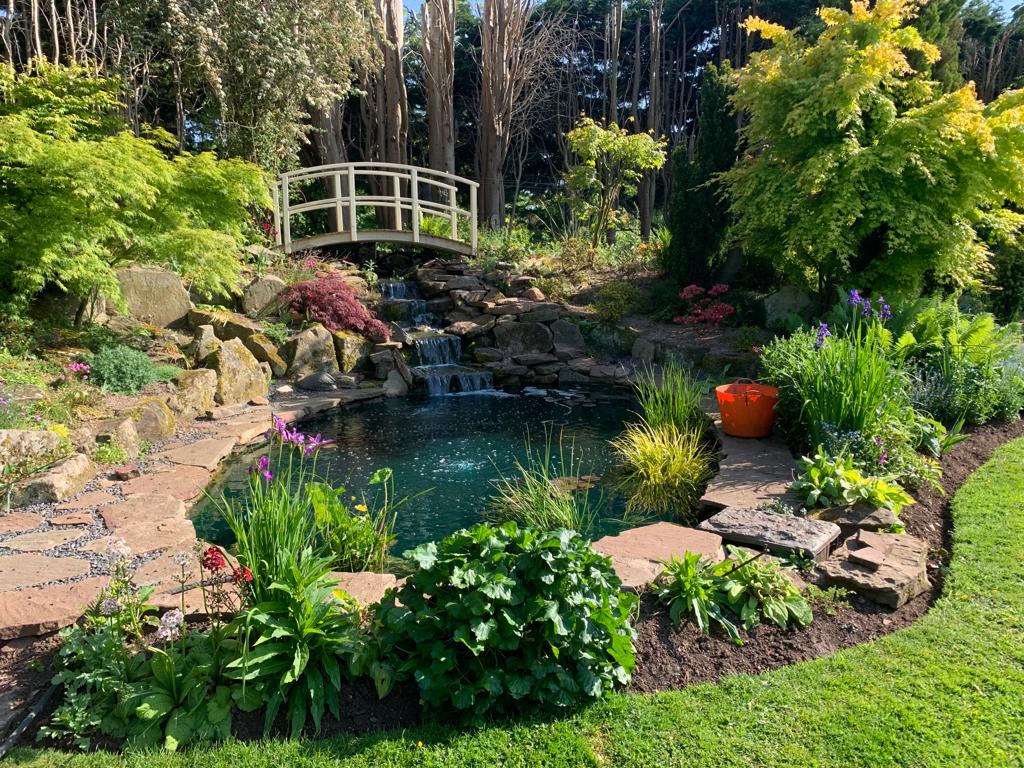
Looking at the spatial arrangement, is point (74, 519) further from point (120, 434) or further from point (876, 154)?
point (876, 154)

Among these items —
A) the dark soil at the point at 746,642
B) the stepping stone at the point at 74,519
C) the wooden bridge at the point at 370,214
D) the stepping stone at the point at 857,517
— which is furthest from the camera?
the wooden bridge at the point at 370,214

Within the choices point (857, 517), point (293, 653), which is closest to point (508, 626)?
point (293, 653)

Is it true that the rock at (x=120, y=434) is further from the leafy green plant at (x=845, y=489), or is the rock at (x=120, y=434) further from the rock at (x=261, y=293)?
the leafy green plant at (x=845, y=489)

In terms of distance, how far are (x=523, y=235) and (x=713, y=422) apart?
27.3 feet

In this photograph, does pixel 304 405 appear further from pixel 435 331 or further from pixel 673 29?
pixel 673 29

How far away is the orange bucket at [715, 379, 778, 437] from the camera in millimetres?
5125

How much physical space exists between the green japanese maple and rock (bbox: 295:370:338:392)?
5.12 m

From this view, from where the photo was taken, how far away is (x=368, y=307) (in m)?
9.82

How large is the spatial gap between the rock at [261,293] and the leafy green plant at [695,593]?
23.4 ft

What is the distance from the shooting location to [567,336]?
32.2ft

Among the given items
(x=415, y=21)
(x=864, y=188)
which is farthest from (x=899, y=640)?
(x=415, y=21)

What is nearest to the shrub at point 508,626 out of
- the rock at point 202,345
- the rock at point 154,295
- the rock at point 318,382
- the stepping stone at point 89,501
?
the stepping stone at point 89,501

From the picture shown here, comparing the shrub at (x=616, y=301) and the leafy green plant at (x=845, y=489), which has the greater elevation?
the shrub at (x=616, y=301)

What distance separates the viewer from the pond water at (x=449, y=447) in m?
4.53
